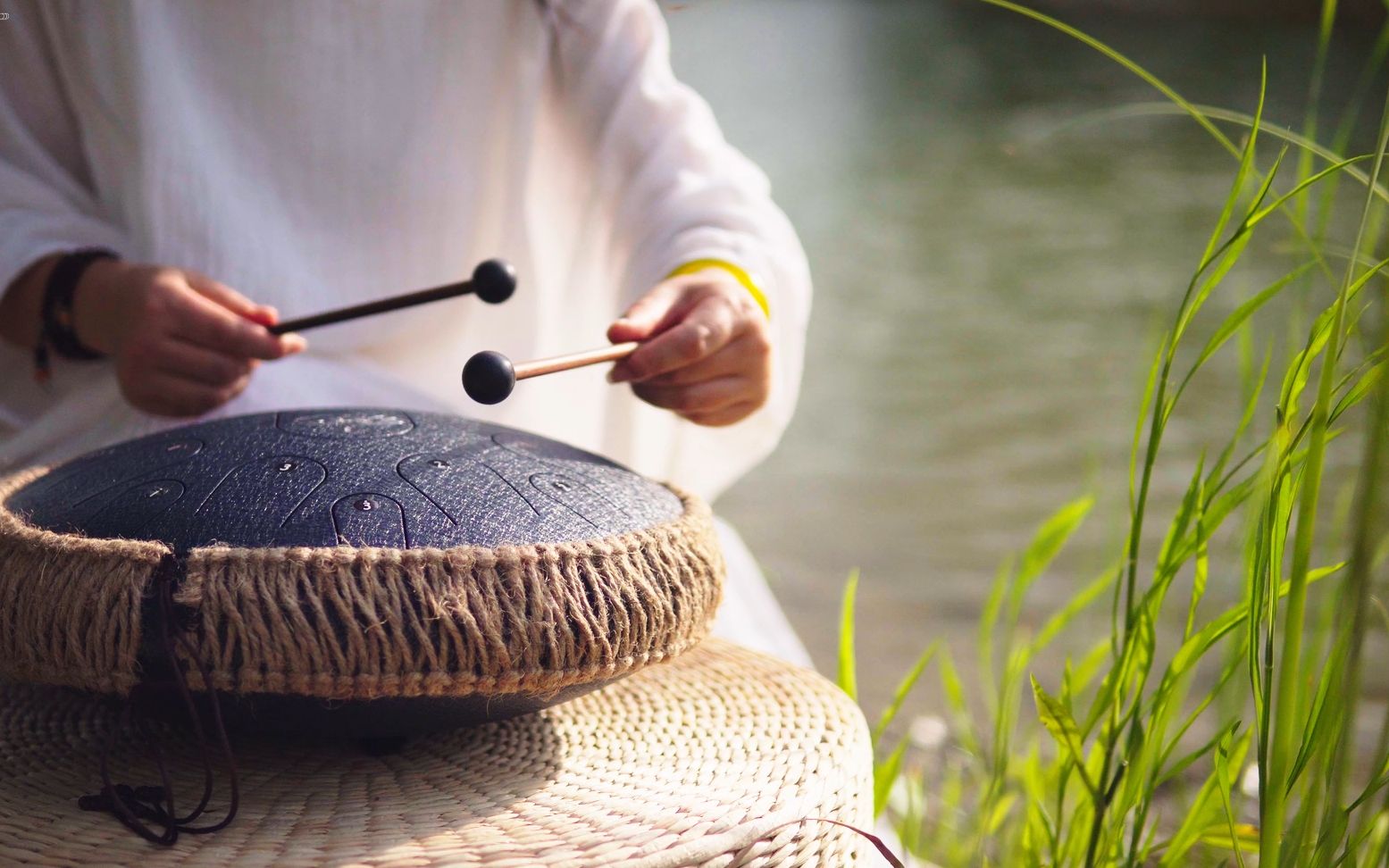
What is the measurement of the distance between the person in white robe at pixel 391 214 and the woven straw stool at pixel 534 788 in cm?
24

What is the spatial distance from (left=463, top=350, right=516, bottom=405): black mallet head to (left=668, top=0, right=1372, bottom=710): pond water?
35cm

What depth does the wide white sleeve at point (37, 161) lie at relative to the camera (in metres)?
0.87

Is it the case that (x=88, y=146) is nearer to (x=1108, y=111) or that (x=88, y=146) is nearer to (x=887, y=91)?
(x=1108, y=111)

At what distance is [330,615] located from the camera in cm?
50

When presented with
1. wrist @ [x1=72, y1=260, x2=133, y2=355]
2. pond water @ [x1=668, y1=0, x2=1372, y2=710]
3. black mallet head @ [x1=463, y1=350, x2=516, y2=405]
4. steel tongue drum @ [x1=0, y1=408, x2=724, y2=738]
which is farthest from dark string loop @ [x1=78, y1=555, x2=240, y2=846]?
pond water @ [x1=668, y1=0, x2=1372, y2=710]

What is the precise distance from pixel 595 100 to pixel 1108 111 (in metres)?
0.51

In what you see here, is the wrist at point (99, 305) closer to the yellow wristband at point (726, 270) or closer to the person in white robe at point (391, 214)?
the person in white robe at point (391, 214)

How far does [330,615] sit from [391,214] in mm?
590

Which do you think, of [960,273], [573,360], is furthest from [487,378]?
[960,273]

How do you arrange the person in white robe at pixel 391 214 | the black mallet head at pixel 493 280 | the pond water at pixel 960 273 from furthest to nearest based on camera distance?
the pond water at pixel 960 273
the person in white robe at pixel 391 214
the black mallet head at pixel 493 280

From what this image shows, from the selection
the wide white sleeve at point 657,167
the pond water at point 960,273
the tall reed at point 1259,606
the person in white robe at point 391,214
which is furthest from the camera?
the pond water at point 960,273

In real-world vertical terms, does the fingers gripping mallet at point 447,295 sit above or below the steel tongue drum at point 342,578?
above

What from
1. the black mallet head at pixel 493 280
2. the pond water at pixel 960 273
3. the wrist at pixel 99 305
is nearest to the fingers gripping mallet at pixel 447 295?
the black mallet head at pixel 493 280

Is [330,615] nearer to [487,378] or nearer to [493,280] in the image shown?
[487,378]
